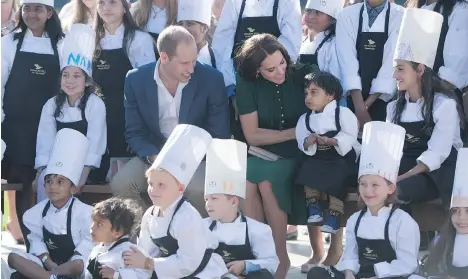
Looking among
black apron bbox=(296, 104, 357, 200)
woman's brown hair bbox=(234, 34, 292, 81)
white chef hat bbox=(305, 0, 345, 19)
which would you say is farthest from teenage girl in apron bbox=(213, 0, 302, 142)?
black apron bbox=(296, 104, 357, 200)

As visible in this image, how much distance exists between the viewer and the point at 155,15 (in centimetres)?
725

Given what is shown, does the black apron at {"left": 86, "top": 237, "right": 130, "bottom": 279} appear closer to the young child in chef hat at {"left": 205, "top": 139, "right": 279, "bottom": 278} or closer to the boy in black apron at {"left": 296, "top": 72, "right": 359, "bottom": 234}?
the young child in chef hat at {"left": 205, "top": 139, "right": 279, "bottom": 278}

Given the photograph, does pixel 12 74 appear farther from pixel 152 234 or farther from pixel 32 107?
pixel 152 234

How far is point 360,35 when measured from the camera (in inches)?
262

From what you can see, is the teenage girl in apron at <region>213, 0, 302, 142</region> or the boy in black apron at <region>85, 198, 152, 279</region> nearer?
the boy in black apron at <region>85, 198, 152, 279</region>

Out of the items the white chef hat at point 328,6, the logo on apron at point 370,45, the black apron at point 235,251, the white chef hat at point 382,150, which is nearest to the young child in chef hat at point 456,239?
the white chef hat at point 382,150

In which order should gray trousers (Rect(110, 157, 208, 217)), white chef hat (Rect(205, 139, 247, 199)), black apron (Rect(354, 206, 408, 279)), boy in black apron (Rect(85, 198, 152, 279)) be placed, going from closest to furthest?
boy in black apron (Rect(85, 198, 152, 279))
black apron (Rect(354, 206, 408, 279))
white chef hat (Rect(205, 139, 247, 199))
gray trousers (Rect(110, 157, 208, 217))

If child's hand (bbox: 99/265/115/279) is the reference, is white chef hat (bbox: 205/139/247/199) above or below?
above

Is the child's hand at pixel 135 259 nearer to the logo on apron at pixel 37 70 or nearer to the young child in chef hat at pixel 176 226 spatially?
the young child in chef hat at pixel 176 226

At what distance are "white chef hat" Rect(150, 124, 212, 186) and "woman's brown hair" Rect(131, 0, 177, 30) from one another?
69.9 inches

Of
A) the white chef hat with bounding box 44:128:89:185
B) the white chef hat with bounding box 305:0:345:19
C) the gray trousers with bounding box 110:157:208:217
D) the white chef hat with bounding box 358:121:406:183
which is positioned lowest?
the gray trousers with bounding box 110:157:208:217

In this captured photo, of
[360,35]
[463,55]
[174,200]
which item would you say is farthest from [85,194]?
[463,55]

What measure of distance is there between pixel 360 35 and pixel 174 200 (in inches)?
74.1

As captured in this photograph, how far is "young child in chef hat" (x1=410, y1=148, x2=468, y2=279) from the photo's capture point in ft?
18.4
